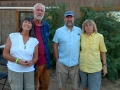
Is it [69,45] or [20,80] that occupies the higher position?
[69,45]

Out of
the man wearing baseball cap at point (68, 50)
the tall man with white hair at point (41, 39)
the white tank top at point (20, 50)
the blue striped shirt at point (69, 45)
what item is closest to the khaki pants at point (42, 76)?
the tall man with white hair at point (41, 39)

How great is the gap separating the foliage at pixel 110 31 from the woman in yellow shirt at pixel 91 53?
7.65 ft

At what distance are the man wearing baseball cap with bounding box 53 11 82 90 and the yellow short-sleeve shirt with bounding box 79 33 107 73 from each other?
0.43 ft

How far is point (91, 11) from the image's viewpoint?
6.22 metres

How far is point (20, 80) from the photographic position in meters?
3.19

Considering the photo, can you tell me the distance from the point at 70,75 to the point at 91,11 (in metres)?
2.91

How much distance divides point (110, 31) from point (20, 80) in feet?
12.1

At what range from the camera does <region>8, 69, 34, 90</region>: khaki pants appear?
3.16 m

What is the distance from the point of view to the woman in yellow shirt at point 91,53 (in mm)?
3555

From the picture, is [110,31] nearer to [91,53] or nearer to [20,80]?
[91,53]

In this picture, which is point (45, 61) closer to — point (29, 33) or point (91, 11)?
point (29, 33)

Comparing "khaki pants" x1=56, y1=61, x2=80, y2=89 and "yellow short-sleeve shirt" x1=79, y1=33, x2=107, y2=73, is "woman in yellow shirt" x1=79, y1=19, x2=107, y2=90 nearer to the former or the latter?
"yellow short-sleeve shirt" x1=79, y1=33, x2=107, y2=73

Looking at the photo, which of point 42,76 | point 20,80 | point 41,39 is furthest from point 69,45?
point 20,80

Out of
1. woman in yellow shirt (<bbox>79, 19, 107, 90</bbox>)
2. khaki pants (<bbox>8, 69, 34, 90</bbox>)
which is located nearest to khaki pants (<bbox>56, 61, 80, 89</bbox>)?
woman in yellow shirt (<bbox>79, 19, 107, 90</bbox>)
